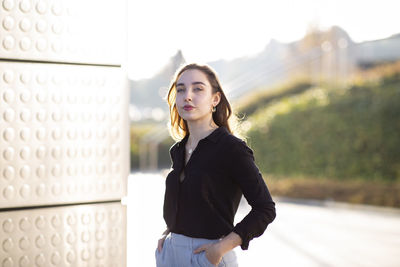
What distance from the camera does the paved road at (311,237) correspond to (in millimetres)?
5949

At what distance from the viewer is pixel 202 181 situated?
1.89m

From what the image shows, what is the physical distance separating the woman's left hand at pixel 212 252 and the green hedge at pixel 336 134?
9.05 meters

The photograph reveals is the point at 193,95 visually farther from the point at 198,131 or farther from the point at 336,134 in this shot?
the point at 336,134

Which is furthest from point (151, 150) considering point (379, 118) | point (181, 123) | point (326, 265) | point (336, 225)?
point (181, 123)

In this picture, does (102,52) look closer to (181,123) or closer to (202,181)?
(181,123)

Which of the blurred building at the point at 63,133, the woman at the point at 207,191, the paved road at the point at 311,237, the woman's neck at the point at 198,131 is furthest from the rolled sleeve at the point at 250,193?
the paved road at the point at 311,237

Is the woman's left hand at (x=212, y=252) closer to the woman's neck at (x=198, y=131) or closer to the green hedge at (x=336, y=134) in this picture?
the woman's neck at (x=198, y=131)

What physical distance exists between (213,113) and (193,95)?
0.20 metres

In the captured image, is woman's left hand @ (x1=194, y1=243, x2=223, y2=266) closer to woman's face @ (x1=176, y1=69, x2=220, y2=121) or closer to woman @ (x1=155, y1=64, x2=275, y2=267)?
woman @ (x1=155, y1=64, x2=275, y2=267)

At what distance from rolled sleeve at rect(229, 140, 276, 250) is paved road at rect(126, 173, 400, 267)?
13.2 feet

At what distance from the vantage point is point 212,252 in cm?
185

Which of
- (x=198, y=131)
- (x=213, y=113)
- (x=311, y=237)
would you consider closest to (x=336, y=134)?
(x=311, y=237)

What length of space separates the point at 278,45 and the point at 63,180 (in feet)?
79.4

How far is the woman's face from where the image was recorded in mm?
2016
